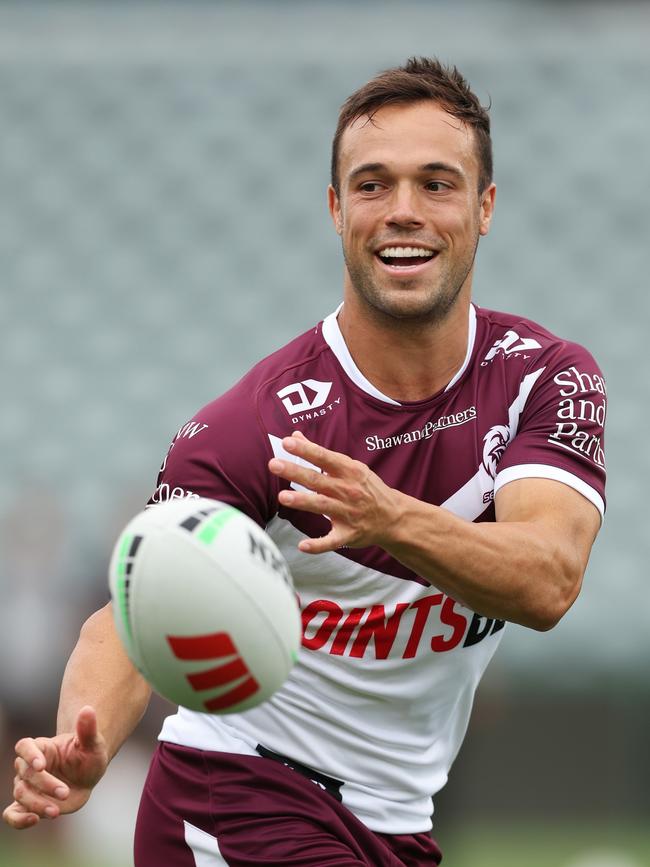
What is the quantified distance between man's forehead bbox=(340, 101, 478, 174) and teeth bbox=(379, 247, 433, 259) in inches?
10.2

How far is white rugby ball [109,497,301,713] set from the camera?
11.1 feet

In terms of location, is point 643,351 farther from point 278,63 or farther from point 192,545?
point 192,545

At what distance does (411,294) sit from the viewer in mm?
4262

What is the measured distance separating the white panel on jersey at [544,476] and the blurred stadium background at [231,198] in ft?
23.3

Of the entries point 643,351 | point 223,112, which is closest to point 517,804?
point 643,351

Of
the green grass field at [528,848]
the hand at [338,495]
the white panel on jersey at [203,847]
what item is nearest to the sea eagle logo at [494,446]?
the hand at [338,495]

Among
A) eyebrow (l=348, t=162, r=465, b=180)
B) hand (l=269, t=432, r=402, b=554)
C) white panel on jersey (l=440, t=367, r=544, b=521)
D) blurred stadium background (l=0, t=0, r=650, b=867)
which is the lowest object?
hand (l=269, t=432, r=402, b=554)

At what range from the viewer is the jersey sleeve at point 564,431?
159 inches

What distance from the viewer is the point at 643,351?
1198cm

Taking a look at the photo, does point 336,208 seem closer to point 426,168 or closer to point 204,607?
→ point 426,168

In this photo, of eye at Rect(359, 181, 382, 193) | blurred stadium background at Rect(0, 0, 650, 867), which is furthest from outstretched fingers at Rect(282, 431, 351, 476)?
blurred stadium background at Rect(0, 0, 650, 867)

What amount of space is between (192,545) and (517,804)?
6.21 metres

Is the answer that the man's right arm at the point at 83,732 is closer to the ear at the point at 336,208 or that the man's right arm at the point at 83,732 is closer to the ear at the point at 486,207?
the ear at the point at 336,208

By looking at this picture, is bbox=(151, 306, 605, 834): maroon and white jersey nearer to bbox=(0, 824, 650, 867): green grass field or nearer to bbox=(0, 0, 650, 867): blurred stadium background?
bbox=(0, 824, 650, 867): green grass field
